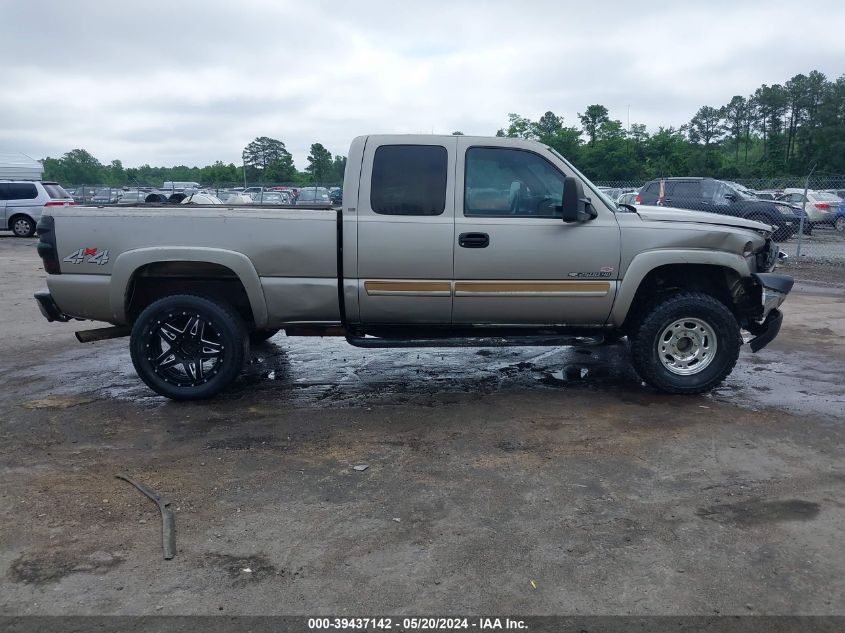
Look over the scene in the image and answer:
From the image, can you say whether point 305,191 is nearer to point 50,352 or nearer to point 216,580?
point 50,352

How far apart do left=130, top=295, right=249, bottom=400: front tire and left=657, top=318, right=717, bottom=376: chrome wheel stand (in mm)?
3373

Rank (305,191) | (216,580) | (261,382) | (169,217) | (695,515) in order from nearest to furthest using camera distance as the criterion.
Result: (216,580)
(695,515)
(169,217)
(261,382)
(305,191)

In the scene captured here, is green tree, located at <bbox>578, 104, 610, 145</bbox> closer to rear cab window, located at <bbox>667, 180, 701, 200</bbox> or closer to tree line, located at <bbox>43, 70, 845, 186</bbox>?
tree line, located at <bbox>43, 70, 845, 186</bbox>

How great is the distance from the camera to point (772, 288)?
548 centimetres

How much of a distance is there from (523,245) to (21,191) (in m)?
21.9

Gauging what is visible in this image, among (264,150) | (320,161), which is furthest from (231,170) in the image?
(320,161)

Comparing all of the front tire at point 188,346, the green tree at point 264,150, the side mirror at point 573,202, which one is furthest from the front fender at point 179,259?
the green tree at point 264,150

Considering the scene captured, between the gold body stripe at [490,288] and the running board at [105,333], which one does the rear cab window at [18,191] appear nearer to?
the running board at [105,333]

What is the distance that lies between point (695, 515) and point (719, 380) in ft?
7.25

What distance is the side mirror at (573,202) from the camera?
17.0ft

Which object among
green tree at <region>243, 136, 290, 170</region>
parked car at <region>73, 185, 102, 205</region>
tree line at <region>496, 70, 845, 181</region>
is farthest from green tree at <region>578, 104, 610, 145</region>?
parked car at <region>73, 185, 102, 205</region>

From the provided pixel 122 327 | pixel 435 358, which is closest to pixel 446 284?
pixel 435 358

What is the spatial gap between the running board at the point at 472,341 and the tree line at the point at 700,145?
31.0 metres

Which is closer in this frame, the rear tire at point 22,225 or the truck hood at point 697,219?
Result: the truck hood at point 697,219
